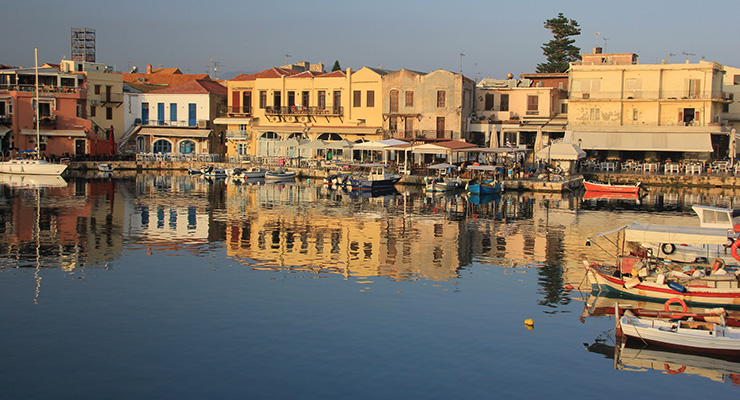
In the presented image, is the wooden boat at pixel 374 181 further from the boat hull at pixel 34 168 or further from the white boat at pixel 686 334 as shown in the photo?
the white boat at pixel 686 334

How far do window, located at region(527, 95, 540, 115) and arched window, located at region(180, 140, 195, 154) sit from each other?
28.9 meters

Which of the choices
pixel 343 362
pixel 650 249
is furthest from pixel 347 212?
pixel 343 362

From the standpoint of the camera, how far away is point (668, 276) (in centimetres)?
1836

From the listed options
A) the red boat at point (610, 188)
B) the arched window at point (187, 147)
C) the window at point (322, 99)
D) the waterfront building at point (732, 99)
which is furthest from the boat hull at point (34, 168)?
the waterfront building at point (732, 99)

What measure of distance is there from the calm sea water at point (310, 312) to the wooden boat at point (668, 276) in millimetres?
891

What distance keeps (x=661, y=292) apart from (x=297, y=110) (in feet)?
151

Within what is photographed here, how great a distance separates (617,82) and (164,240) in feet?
127

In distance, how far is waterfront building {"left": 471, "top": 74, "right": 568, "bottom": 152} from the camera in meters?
56.7

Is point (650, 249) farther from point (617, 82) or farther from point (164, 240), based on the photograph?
point (617, 82)

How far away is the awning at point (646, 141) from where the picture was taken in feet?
167

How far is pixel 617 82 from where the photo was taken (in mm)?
54438

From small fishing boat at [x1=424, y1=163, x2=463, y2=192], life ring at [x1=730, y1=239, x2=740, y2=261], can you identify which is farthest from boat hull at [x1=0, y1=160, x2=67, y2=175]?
life ring at [x1=730, y1=239, x2=740, y2=261]

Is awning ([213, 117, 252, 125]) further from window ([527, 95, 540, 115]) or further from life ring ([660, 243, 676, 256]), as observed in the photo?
life ring ([660, 243, 676, 256])

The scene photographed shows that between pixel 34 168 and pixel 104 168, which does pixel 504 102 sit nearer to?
pixel 104 168
